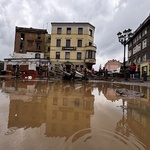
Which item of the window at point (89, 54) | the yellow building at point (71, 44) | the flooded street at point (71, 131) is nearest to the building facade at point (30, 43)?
the yellow building at point (71, 44)

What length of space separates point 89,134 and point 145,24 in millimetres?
36241

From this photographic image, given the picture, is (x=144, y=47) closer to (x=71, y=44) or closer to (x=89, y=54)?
(x=89, y=54)

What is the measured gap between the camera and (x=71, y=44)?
4225cm

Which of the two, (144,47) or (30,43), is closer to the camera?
(144,47)

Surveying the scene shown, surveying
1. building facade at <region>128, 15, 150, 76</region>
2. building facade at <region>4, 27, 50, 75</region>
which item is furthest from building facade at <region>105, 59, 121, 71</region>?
building facade at <region>4, 27, 50, 75</region>

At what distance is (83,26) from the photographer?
1635 inches

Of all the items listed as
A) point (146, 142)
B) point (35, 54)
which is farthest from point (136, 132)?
point (35, 54)

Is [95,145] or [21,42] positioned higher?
[21,42]

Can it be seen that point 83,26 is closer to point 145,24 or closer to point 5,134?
point 145,24

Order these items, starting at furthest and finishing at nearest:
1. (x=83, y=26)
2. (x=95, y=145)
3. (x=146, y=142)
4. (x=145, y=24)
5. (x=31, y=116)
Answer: (x=83, y=26) < (x=145, y=24) < (x=31, y=116) < (x=146, y=142) < (x=95, y=145)

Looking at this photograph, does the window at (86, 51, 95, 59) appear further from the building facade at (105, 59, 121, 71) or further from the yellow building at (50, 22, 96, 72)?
the building facade at (105, 59, 121, 71)

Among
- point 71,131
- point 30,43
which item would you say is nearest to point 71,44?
point 30,43

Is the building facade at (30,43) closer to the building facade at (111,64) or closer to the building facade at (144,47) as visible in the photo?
the building facade at (111,64)

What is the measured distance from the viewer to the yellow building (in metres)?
41.4
